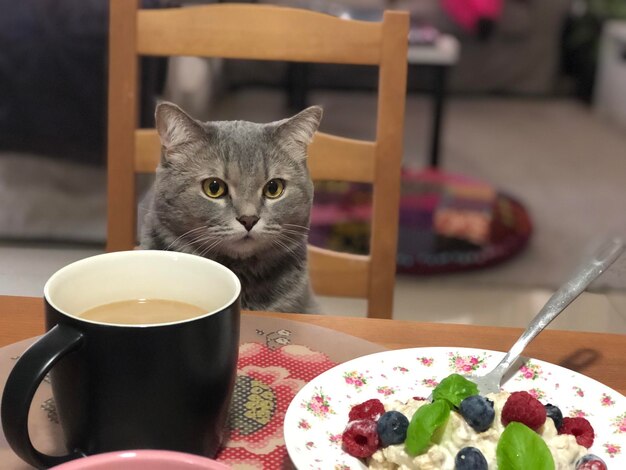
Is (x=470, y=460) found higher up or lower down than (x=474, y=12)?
lower down

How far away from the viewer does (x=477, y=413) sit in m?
0.48

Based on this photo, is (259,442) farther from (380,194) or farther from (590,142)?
(590,142)

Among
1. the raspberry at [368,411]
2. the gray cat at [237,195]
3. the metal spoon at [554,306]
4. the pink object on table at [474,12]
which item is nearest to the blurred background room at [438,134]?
the pink object on table at [474,12]

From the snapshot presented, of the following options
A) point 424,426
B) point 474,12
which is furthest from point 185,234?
point 474,12

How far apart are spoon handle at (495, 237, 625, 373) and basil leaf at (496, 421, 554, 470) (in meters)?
0.14

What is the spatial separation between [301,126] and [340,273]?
0.24 meters

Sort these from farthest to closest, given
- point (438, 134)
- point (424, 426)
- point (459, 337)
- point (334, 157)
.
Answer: point (438, 134), point (334, 157), point (459, 337), point (424, 426)

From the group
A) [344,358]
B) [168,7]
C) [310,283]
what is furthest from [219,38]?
[344,358]

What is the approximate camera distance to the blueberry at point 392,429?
48cm

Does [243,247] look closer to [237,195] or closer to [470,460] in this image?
[237,195]

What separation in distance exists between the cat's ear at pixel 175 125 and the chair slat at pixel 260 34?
231 millimetres

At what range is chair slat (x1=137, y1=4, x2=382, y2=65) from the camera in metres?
0.93

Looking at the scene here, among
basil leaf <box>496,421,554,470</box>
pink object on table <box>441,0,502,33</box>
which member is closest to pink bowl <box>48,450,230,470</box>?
basil leaf <box>496,421,554,470</box>

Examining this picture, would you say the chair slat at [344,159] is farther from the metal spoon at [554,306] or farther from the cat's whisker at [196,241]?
the metal spoon at [554,306]
